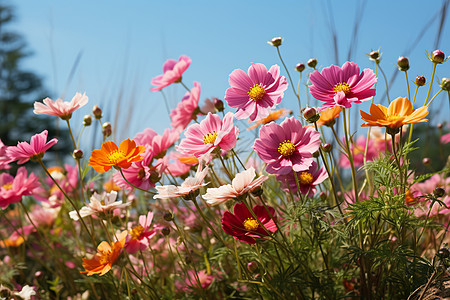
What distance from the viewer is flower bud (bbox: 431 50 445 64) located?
2.79 ft

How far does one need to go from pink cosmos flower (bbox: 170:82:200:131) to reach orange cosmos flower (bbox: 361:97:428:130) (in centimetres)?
48

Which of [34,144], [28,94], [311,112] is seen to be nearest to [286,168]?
[311,112]

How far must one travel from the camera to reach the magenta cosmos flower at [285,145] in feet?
2.59

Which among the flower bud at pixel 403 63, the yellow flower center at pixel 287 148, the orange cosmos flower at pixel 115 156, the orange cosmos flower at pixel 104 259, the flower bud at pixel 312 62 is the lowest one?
the orange cosmos flower at pixel 104 259

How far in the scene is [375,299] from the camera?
3.05 feet

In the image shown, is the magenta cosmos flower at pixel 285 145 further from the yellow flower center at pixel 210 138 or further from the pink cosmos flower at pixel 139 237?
the pink cosmos flower at pixel 139 237

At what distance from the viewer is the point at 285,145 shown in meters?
0.81

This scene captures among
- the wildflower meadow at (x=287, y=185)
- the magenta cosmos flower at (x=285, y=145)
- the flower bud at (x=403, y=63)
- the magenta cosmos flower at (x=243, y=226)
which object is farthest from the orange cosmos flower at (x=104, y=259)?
the flower bud at (x=403, y=63)

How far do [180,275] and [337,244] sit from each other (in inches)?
16.2

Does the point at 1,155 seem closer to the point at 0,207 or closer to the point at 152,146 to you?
the point at 0,207

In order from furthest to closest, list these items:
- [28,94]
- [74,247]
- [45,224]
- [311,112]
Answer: [28,94], [45,224], [74,247], [311,112]

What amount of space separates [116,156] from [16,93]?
11523mm

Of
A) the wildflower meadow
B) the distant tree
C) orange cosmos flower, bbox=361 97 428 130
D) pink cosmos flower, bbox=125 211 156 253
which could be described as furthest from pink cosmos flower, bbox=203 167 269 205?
the distant tree

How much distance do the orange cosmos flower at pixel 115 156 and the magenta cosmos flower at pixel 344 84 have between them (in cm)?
34
